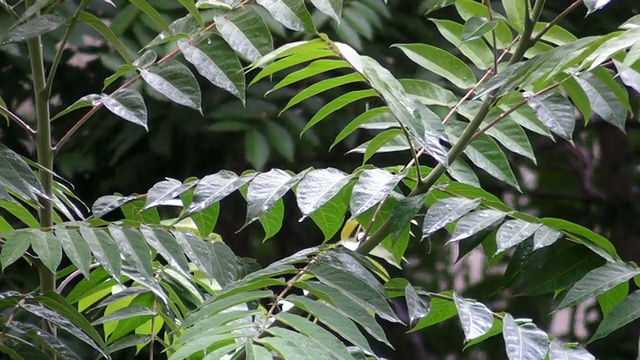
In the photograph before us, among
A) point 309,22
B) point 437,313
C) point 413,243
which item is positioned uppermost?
point 309,22

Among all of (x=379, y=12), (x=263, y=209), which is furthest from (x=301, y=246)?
(x=263, y=209)

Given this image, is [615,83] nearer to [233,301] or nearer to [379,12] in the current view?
[233,301]

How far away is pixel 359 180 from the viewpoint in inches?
21.4

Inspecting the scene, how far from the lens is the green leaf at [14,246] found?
1.69ft

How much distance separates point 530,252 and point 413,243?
3.60ft

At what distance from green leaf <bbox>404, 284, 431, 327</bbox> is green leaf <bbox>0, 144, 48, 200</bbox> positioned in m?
0.23

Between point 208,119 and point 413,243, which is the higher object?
point 208,119

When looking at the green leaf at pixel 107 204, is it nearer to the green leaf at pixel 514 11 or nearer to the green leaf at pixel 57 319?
the green leaf at pixel 57 319

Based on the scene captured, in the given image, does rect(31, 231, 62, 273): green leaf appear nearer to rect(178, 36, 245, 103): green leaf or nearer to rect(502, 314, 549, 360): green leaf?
rect(178, 36, 245, 103): green leaf

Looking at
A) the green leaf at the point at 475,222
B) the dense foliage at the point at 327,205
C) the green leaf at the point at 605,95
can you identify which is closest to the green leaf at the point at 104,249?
the dense foliage at the point at 327,205

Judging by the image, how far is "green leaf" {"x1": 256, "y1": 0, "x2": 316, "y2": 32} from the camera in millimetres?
516

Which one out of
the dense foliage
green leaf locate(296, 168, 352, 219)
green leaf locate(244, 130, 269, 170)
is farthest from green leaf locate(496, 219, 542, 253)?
green leaf locate(244, 130, 269, 170)

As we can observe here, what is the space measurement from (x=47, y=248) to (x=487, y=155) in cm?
32

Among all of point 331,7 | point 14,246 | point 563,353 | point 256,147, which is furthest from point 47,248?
point 256,147
